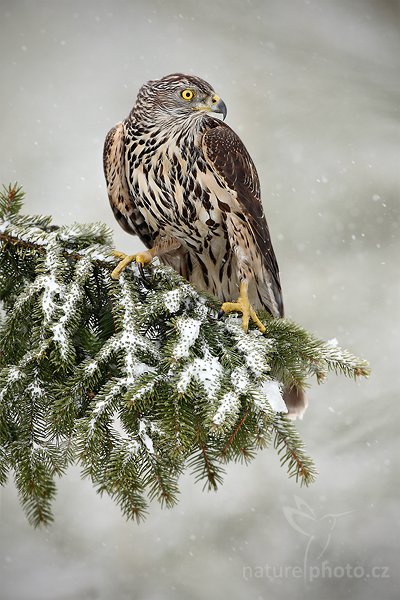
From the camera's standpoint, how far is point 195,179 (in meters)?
2.63

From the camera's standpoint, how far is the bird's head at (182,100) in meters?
2.70

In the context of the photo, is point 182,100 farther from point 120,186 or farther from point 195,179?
point 120,186

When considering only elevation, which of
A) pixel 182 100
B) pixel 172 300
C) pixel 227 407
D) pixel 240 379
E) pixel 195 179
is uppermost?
pixel 182 100

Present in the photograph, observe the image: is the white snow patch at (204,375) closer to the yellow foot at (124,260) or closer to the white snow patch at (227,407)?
the white snow patch at (227,407)

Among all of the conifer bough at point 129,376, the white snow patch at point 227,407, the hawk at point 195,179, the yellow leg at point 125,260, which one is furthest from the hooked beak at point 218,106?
the white snow patch at point 227,407

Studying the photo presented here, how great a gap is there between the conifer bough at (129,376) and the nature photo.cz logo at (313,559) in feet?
11.3

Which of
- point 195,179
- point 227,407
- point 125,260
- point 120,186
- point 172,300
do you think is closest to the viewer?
point 227,407

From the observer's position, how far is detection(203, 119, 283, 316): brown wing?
2.61 metres

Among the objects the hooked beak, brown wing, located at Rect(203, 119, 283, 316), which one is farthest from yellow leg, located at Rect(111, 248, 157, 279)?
the hooked beak

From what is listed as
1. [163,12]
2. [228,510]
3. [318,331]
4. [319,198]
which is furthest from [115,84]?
[228,510]

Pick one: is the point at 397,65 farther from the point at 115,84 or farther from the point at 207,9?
the point at 115,84

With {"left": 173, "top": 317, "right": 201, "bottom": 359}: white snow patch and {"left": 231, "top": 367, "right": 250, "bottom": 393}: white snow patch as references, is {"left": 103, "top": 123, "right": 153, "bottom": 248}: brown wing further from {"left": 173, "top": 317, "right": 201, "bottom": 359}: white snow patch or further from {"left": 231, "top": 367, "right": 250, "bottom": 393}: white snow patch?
{"left": 231, "top": 367, "right": 250, "bottom": 393}: white snow patch

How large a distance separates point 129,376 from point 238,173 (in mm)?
1201

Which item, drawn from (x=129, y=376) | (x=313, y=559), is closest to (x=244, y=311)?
(x=129, y=376)
